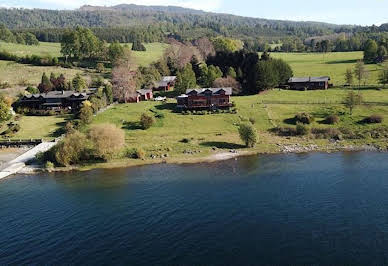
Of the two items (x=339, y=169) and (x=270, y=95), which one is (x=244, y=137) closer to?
(x=339, y=169)

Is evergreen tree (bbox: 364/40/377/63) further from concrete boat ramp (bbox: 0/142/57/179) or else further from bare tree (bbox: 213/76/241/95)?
concrete boat ramp (bbox: 0/142/57/179)

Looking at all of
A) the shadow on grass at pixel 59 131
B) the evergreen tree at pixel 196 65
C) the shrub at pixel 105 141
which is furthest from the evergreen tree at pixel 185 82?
the shrub at pixel 105 141

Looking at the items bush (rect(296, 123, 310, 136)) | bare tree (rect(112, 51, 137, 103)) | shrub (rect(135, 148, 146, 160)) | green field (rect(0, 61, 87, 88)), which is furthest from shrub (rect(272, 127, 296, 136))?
green field (rect(0, 61, 87, 88))

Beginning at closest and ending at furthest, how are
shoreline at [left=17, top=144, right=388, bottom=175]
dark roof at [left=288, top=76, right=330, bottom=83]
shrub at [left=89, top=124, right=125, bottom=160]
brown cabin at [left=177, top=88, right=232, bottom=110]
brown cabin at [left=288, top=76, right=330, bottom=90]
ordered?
shoreline at [left=17, top=144, right=388, bottom=175]
shrub at [left=89, top=124, right=125, bottom=160]
brown cabin at [left=177, top=88, right=232, bottom=110]
brown cabin at [left=288, top=76, right=330, bottom=90]
dark roof at [left=288, top=76, right=330, bottom=83]

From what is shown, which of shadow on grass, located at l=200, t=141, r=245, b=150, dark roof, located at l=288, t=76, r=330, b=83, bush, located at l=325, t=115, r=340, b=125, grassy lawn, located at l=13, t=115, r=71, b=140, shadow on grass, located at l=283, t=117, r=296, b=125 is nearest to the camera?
shadow on grass, located at l=200, t=141, r=245, b=150

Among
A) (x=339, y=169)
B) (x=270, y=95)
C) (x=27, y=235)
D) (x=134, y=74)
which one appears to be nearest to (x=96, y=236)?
(x=27, y=235)

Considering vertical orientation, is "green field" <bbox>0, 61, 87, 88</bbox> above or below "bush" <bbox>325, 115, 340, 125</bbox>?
above

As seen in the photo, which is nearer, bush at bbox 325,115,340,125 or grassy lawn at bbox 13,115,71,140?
bush at bbox 325,115,340,125

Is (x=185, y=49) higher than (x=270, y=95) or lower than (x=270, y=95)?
higher
